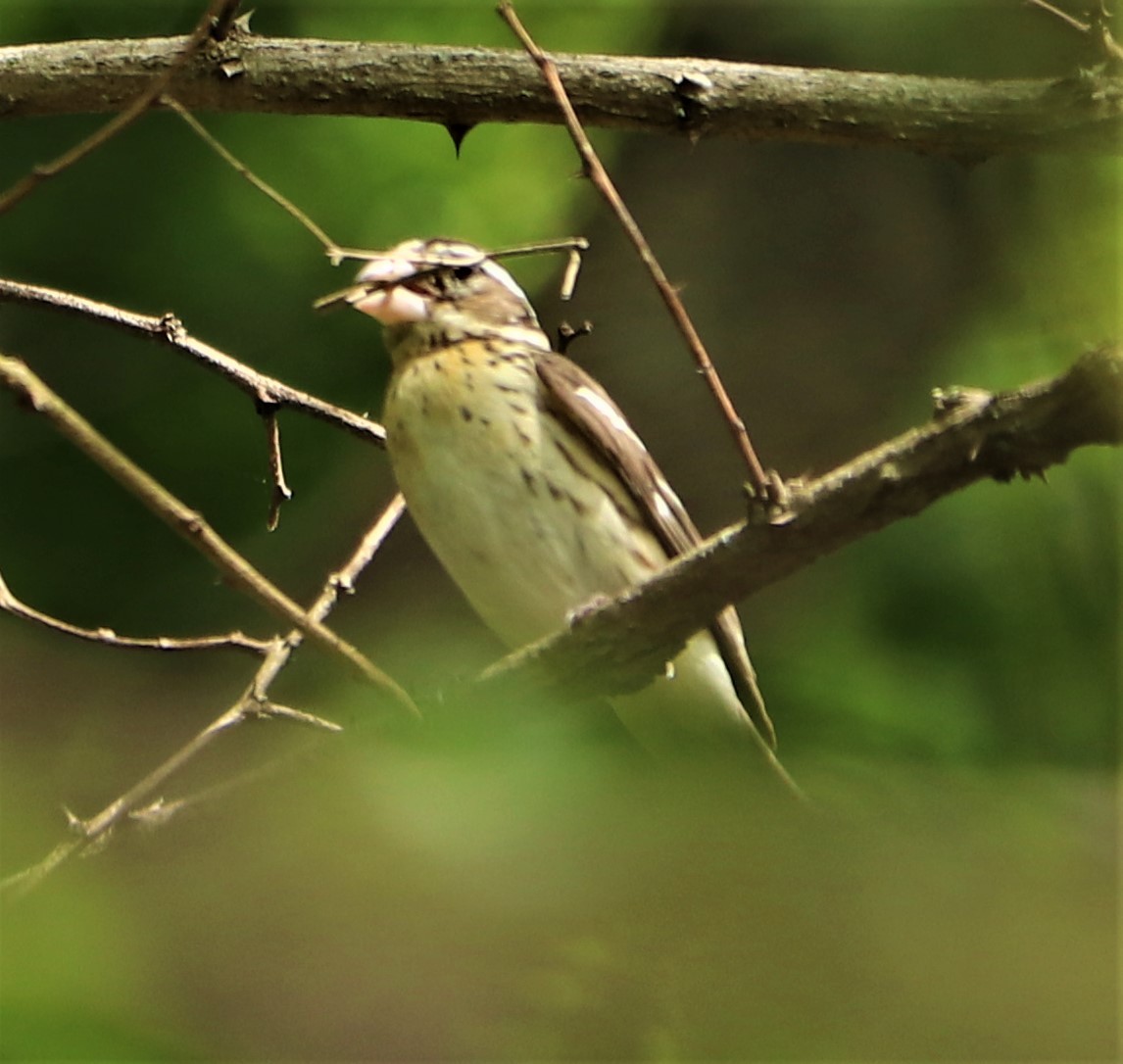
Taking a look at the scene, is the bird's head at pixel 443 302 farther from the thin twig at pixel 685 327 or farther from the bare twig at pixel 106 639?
the thin twig at pixel 685 327

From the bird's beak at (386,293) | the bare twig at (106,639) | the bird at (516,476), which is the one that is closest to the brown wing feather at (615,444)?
the bird at (516,476)

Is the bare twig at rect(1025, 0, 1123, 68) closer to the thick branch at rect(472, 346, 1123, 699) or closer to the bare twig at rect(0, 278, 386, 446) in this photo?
the thick branch at rect(472, 346, 1123, 699)

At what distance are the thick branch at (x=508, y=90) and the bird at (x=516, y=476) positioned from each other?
8.0 inches

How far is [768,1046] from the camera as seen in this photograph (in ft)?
0.95

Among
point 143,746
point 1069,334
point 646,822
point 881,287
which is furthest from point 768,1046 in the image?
point 881,287

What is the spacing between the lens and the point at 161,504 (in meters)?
0.53

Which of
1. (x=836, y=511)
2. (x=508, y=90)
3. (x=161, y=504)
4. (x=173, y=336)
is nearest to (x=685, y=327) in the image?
(x=836, y=511)

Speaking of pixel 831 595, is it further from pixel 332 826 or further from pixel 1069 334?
pixel 332 826

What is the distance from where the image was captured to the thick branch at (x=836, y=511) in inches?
19.7

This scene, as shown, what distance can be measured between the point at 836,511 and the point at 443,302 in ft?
2.76

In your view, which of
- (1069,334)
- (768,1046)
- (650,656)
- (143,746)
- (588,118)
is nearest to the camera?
(768,1046)

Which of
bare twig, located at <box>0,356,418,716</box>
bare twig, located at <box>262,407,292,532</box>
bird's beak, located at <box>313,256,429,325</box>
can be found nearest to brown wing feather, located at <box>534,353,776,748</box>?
bird's beak, located at <box>313,256,429,325</box>

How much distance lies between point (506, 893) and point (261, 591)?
28cm

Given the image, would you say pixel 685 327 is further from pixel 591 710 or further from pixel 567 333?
pixel 567 333
